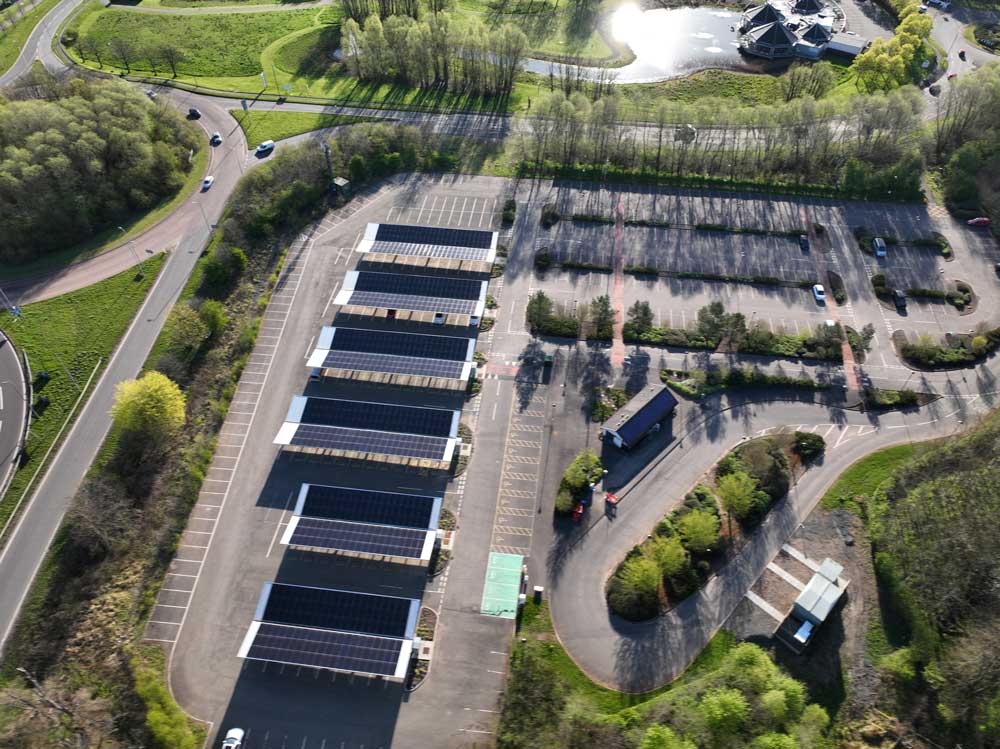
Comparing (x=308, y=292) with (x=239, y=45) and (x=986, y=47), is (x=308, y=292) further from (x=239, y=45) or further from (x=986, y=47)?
(x=986, y=47)

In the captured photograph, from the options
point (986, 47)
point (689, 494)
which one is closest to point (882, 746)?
point (689, 494)

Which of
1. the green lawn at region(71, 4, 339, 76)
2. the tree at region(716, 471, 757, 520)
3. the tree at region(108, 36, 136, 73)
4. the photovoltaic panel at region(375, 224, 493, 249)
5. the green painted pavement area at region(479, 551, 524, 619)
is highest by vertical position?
the green lawn at region(71, 4, 339, 76)

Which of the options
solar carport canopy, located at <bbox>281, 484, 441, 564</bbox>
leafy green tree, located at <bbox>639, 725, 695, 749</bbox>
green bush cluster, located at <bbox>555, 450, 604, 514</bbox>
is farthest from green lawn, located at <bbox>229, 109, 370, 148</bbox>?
leafy green tree, located at <bbox>639, 725, 695, 749</bbox>

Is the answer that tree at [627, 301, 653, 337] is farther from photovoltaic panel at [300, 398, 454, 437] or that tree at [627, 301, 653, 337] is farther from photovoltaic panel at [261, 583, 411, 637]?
photovoltaic panel at [261, 583, 411, 637]

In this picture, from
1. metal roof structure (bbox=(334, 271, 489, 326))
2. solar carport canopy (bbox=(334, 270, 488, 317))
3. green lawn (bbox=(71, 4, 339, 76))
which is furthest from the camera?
green lawn (bbox=(71, 4, 339, 76))

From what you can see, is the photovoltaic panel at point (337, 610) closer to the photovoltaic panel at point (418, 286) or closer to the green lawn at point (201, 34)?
the photovoltaic panel at point (418, 286)

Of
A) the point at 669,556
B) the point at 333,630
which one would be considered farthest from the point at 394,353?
the point at 669,556

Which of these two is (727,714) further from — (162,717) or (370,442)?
(162,717)
